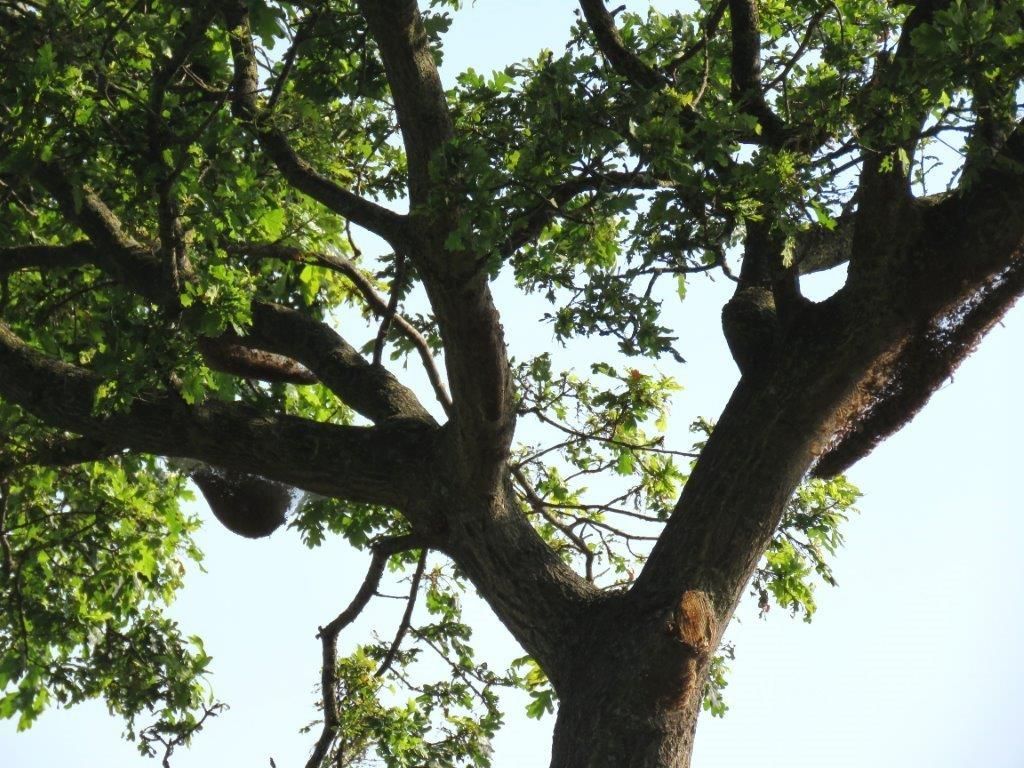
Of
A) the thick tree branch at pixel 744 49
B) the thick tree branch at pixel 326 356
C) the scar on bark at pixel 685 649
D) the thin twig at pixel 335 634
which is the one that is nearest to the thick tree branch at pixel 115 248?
the thick tree branch at pixel 326 356

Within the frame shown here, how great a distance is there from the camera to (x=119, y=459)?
28.1ft

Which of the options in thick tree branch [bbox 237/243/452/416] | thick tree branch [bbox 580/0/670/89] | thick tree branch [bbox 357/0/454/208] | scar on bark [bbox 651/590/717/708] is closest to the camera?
scar on bark [bbox 651/590/717/708]

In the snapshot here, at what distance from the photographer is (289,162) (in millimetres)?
5641

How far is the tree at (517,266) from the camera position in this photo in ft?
15.3

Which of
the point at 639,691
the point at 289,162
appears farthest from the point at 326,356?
the point at 639,691

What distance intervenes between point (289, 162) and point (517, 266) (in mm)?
1376

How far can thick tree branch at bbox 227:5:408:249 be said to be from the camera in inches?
207

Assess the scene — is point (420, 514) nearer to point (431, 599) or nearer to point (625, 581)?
point (625, 581)

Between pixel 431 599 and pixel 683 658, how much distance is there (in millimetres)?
3295

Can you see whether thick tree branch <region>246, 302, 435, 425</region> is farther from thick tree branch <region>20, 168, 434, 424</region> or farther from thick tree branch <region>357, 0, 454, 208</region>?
thick tree branch <region>357, 0, 454, 208</region>

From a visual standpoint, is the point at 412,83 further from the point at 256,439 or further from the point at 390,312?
the point at 256,439

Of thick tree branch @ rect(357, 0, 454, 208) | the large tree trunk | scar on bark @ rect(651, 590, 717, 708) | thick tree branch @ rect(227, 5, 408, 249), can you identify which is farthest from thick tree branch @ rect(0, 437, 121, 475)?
scar on bark @ rect(651, 590, 717, 708)

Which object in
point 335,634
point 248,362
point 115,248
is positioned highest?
point 115,248

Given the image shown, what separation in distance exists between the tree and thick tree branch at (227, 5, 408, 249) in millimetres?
19
